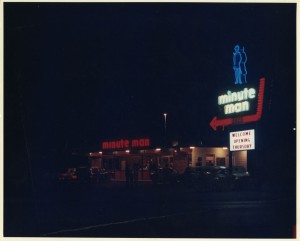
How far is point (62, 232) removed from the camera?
1310 cm

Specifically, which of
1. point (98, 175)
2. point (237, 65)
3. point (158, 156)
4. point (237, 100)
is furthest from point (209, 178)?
point (158, 156)

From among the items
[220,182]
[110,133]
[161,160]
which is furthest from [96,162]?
[220,182]

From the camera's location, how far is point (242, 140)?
106 ft

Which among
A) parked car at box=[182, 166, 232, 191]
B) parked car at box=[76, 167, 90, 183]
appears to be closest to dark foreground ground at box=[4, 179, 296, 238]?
parked car at box=[182, 166, 232, 191]

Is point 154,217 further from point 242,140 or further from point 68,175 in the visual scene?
point 68,175

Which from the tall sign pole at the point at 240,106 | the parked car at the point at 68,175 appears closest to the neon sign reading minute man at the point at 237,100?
the tall sign pole at the point at 240,106

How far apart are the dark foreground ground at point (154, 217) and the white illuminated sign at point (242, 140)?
8.60m

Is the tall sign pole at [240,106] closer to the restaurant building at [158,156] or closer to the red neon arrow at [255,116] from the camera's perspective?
the red neon arrow at [255,116]

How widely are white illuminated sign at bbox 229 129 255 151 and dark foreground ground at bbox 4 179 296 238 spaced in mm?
8602

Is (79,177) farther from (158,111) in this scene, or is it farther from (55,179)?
(158,111)

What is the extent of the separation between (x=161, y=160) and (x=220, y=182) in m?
18.0

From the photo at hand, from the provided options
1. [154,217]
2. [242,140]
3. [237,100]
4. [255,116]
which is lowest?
[154,217]

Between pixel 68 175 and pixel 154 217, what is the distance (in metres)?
27.9

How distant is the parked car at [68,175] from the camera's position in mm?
42688
